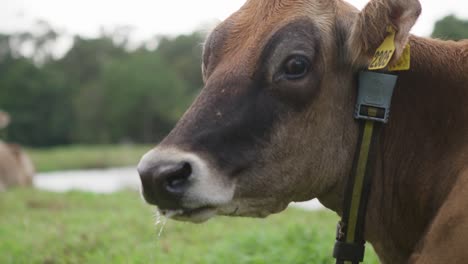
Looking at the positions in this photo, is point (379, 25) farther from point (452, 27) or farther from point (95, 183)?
point (95, 183)

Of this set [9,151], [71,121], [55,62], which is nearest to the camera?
[9,151]

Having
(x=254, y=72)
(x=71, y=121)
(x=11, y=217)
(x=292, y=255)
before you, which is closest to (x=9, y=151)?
(x=11, y=217)

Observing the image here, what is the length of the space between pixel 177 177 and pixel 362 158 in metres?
0.99

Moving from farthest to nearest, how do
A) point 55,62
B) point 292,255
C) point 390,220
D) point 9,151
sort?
point 55,62 → point 9,151 → point 292,255 → point 390,220

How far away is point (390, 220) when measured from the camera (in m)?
3.19

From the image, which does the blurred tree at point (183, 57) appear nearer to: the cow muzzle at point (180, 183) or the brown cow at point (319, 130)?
the brown cow at point (319, 130)

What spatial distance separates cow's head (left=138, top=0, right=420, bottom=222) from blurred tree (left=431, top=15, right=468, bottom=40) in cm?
236

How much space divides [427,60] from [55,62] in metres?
78.6

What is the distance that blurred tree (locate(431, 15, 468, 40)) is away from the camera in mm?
5270

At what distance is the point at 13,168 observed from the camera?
15789 mm

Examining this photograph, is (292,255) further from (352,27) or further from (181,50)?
(181,50)

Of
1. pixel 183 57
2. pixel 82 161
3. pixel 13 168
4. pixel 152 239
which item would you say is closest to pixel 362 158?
pixel 152 239

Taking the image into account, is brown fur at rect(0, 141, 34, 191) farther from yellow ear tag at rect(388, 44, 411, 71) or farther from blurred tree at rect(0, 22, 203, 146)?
blurred tree at rect(0, 22, 203, 146)

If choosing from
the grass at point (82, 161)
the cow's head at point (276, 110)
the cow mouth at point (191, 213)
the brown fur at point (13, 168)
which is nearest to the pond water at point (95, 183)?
the brown fur at point (13, 168)
